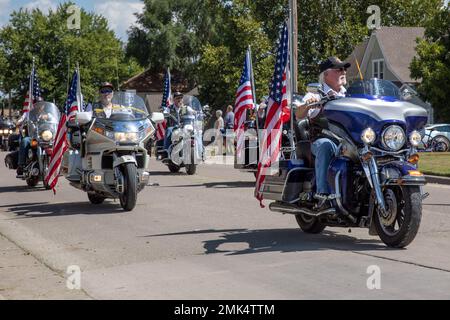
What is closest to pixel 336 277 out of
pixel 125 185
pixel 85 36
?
pixel 125 185

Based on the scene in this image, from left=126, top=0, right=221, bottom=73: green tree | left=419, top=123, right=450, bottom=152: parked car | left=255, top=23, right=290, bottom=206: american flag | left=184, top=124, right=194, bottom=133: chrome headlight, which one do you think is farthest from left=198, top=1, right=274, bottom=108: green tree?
left=255, top=23, right=290, bottom=206: american flag

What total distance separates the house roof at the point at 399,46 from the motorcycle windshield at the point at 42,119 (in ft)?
124

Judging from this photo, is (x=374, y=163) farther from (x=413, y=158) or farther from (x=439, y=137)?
(x=439, y=137)

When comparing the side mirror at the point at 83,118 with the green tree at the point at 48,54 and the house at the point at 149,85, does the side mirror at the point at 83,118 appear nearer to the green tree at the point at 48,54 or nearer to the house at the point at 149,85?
the green tree at the point at 48,54

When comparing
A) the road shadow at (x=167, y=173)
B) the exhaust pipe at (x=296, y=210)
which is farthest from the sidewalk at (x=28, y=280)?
the road shadow at (x=167, y=173)

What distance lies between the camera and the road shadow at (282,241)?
26.9 ft

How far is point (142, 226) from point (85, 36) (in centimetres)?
6468

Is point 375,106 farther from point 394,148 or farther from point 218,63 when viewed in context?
point 218,63

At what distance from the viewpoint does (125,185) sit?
11922 millimetres

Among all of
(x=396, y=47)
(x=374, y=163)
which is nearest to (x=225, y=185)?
(x=374, y=163)

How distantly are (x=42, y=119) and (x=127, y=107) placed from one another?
4404 mm

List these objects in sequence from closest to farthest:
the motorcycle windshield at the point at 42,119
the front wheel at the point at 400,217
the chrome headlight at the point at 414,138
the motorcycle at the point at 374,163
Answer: the front wheel at the point at 400,217, the motorcycle at the point at 374,163, the chrome headlight at the point at 414,138, the motorcycle windshield at the point at 42,119

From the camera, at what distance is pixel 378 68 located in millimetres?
54844

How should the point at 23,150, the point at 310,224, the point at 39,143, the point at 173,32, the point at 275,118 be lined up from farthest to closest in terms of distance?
the point at 173,32
the point at 23,150
the point at 39,143
the point at 275,118
the point at 310,224
